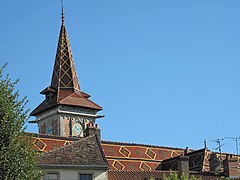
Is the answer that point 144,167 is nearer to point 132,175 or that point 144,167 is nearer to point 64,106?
point 132,175

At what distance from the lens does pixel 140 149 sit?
60.3 meters

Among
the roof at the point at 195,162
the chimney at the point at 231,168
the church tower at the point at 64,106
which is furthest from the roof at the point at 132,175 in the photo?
the church tower at the point at 64,106

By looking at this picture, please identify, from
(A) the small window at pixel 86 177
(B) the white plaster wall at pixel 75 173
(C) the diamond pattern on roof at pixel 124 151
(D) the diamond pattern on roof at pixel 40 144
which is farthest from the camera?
(C) the diamond pattern on roof at pixel 124 151

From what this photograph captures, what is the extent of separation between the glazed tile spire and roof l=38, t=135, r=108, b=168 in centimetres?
4092

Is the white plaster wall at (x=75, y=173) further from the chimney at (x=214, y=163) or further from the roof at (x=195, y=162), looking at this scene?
the roof at (x=195, y=162)

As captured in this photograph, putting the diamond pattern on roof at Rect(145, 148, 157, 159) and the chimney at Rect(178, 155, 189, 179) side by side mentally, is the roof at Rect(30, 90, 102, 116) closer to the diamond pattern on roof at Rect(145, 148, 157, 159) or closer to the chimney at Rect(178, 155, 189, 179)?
the diamond pattern on roof at Rect(145, 148, 157, 159)

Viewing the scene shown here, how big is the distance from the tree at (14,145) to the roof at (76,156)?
1045 cm

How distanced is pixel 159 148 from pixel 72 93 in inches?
867

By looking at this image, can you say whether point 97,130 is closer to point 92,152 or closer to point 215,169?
point 92,152

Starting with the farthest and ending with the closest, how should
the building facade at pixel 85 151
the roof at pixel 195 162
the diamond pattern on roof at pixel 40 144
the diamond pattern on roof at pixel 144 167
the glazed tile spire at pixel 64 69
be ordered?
the glazed tile spire at pixel 64 69 < the roof at pixel 195 162 < the diamond pattern on roof at pixel 144 167 < the diamond pattern on roof at pixel 40 144 < the building facade at pixel 85 151

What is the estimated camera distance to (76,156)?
39594mm

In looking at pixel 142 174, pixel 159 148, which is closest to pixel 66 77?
pixel 159 148

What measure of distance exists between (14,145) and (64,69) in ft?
190

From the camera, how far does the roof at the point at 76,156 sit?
126 feet
